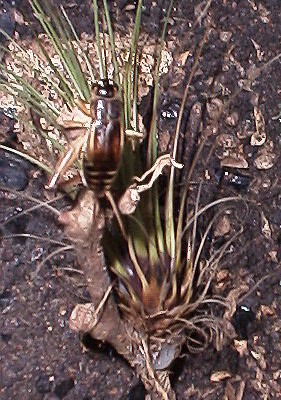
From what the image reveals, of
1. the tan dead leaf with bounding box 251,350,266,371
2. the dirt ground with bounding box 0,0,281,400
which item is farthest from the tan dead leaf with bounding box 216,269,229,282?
the tan dead leaf with bounding box 251,350,266,371

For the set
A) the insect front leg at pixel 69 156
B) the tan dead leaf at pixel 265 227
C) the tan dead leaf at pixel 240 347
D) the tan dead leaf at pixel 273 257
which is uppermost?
the insect front leg at pixel 69 156

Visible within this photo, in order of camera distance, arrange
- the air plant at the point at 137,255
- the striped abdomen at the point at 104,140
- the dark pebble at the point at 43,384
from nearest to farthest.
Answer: the striped abdomen at the point at 104,140, the air plant at the point at 137,255, the dark pebble at the point at 43,384

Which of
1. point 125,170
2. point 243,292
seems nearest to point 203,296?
point 243,292

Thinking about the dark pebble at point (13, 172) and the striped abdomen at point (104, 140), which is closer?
the striped abdomen at point (104, 140)

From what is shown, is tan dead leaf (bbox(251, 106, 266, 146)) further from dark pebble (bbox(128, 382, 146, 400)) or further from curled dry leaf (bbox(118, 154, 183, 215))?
dark pebble (bbox(128, 382, 146, 400))

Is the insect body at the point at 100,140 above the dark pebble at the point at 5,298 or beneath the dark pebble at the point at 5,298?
above

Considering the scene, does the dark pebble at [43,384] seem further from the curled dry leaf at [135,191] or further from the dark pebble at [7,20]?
the dark pebble at [7,20]

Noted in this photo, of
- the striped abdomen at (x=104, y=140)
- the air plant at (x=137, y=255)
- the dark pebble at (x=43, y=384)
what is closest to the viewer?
the striped abdomen at (x=104, y=140)

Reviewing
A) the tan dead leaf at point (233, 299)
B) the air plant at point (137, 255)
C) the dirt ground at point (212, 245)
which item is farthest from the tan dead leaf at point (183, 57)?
the tan dead leaf at point (233, 299)
